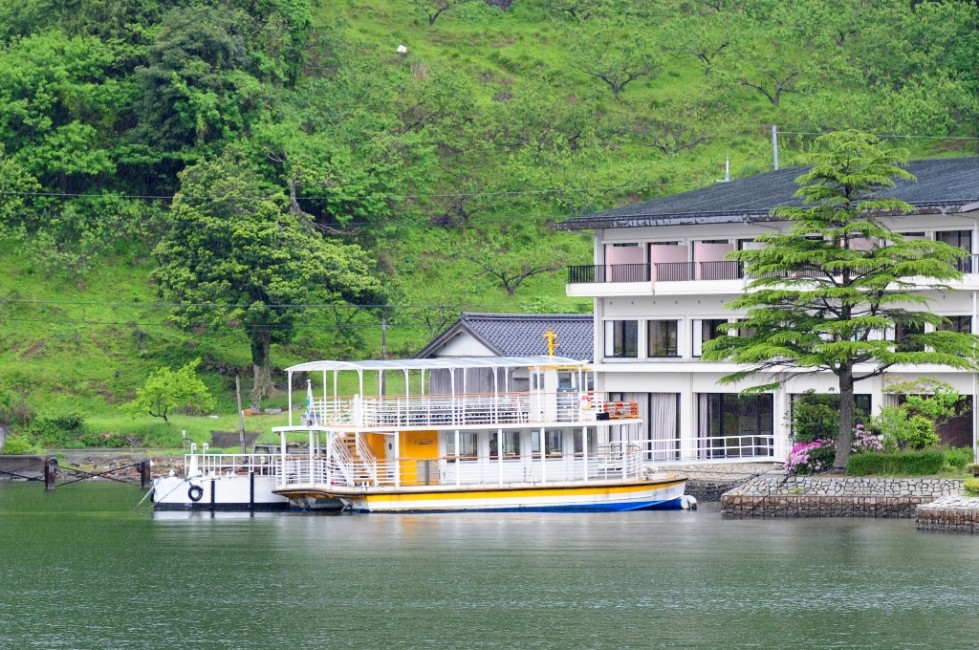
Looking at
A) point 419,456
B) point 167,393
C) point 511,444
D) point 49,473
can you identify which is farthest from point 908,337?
point 167,393

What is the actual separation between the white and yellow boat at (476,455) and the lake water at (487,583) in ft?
4.82

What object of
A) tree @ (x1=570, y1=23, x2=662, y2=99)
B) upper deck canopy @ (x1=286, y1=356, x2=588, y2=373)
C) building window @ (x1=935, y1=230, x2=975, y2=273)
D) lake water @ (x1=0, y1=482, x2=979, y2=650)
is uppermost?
tree @ (x1=570, y1=23, x2=662, y2=99)

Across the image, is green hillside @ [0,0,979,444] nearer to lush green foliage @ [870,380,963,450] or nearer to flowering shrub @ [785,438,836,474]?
flowering shrub @ [785,438,836,474]

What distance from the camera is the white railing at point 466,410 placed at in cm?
5306

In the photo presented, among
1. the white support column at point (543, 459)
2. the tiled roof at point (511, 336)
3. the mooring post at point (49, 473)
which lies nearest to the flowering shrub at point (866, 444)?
the white support column at point (543, 459)

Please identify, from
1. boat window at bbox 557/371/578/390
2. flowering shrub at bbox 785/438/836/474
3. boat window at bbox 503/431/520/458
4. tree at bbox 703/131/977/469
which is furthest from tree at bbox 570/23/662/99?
boat window at bbox 503/431/520/458

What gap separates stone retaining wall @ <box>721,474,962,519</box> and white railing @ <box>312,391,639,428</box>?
518cm

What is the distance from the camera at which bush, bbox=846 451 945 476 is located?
50.6m

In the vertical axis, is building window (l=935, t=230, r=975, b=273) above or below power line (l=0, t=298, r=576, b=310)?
above

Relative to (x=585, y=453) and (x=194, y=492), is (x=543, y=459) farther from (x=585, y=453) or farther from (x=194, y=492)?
(x=194, y=492)

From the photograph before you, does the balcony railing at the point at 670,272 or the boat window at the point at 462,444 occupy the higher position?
the balcony railing at the point at 670,272

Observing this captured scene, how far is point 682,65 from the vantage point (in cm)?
11194

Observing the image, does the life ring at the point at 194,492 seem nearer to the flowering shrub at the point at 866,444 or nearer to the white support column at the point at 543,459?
the white support column at the point at 543,459

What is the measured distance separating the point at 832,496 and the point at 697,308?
13869 millimetres
